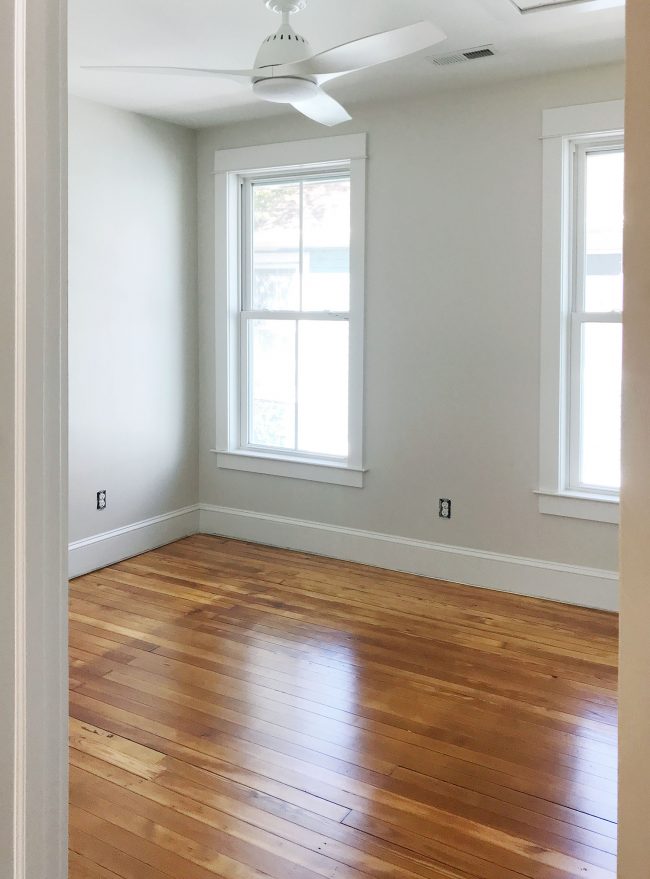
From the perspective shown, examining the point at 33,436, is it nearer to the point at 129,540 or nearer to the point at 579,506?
the point at 579,506

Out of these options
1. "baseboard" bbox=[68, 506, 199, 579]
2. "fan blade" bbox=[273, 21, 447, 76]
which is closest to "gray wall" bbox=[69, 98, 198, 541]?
"baseboard" bbox=[68, 506, 199, 579]

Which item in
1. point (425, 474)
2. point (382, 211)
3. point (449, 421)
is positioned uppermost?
point (382, 211)

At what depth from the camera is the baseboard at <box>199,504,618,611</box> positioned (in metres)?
3.88

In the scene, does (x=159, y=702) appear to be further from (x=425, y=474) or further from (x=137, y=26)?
(x=137, y=26)

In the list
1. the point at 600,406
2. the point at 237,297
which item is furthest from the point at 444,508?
the point at 237,297

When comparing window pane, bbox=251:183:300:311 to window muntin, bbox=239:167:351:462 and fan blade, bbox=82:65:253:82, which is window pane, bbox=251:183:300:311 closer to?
window muntin, bbox=239:167:351:462

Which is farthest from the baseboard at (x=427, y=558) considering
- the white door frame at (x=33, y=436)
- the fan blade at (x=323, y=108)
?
the white door frame at (x=33, y=436)

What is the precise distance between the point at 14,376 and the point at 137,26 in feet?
9.02

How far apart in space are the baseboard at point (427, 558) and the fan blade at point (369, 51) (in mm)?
2515

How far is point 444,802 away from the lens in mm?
2273

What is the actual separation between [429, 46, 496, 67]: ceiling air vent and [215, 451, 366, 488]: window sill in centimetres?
210

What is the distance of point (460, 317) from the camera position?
4.08 m

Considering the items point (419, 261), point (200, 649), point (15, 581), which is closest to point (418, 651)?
point (200, 649)

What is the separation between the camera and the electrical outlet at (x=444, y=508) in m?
4.22
